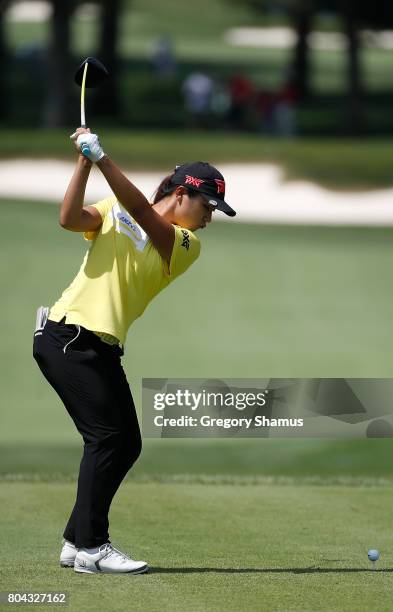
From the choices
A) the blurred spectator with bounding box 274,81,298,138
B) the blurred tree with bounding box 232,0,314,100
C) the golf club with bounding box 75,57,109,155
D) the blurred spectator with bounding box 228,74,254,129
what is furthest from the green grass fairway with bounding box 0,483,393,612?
the blurred tree with bounding box 232,0,314,100

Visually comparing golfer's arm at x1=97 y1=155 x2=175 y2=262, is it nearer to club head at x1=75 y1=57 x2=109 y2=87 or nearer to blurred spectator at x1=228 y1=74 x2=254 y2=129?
club head at x1=75 y1=57 x2=109 y2=87

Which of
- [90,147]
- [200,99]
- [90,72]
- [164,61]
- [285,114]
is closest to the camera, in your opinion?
[90,147]

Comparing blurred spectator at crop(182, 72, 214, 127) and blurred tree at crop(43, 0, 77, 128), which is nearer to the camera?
blurred tree at crop(43, 0, 77, 128)

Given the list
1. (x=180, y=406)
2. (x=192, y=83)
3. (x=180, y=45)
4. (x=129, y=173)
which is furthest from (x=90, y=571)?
A: (x=180, y=45)

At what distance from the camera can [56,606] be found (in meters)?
4.89

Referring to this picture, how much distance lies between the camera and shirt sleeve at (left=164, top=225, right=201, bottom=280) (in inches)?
220

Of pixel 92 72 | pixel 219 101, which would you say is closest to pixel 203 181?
pixel 92 72

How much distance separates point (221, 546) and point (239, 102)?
95.9 feet

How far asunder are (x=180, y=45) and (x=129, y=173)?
3299 centimetres

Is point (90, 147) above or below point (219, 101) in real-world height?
above

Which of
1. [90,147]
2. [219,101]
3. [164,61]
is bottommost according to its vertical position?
[164,61]

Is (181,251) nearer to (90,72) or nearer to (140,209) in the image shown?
(140,209)

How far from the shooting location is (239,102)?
3488 cm

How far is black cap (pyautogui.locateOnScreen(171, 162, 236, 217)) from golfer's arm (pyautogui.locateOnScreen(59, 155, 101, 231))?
473 millimetres
